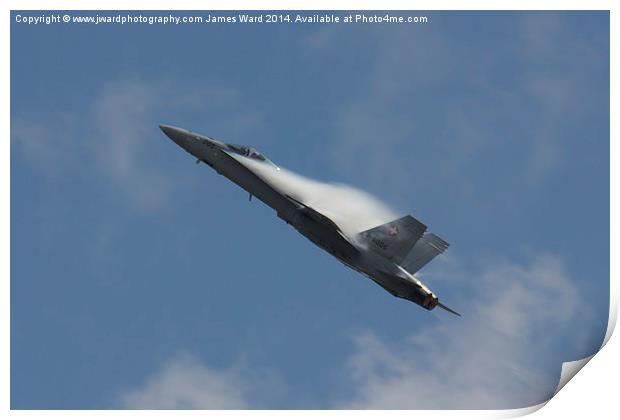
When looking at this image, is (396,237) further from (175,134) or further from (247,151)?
(175,134)

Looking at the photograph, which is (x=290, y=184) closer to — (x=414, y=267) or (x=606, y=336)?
(x=414, y=267)

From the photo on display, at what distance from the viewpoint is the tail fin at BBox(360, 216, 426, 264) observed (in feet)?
117

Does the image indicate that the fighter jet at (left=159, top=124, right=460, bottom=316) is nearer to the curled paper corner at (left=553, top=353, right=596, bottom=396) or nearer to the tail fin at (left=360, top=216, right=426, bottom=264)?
the tail fin at (left=360, top=216, right=426, bottom=264)

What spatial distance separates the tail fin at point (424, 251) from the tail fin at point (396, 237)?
2.80 feet

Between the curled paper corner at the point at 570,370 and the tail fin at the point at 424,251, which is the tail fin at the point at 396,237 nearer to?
the tail fin at the point at 424,251

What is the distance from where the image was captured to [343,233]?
36.4m

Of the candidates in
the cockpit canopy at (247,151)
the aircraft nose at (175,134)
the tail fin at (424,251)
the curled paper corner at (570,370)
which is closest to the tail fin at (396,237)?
the tail fin at (424,251)

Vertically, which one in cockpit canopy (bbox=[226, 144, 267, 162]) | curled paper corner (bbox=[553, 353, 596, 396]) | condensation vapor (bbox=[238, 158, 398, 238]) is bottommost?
curled paper corner (bbox=[553, 353, 596, 396])

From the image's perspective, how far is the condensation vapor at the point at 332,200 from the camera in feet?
121

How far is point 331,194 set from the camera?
38.2 metres

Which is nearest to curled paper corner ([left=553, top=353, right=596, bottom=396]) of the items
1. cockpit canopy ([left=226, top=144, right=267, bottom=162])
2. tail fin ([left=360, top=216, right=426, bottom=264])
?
tail fin ([left=360, top=216, right=426, bottom=264])

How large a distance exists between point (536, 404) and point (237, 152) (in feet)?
44.4

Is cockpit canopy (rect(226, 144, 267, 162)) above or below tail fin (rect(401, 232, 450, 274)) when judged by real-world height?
above
